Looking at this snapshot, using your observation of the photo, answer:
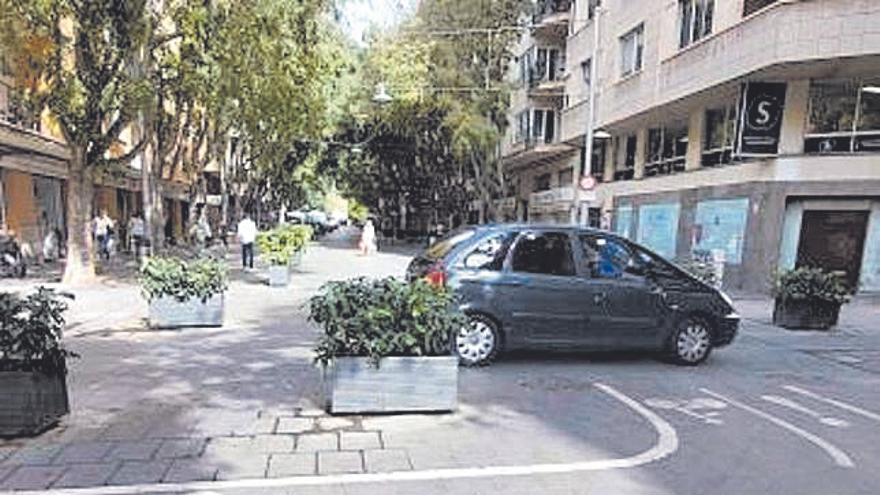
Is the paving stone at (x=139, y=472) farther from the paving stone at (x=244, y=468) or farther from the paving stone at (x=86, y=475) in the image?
the paving stone at (x=244, y=468)

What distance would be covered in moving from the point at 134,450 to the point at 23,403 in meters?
0.92

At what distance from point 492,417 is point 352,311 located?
1.48 m

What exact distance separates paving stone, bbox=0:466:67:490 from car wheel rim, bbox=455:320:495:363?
4.30 metres

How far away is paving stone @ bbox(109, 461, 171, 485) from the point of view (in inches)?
175

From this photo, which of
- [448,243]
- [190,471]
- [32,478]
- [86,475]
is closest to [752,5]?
[448,243]

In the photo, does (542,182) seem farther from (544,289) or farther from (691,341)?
(544,289)

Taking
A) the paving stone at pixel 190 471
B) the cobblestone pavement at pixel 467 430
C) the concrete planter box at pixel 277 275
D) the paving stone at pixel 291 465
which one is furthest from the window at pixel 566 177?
the paving stone at pixel 190 471

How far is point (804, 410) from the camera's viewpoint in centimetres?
675

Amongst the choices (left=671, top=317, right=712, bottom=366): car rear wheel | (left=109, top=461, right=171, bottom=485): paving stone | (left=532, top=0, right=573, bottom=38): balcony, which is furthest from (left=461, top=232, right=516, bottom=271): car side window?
(left=532, top=0, right=573, bottom=38): balcony

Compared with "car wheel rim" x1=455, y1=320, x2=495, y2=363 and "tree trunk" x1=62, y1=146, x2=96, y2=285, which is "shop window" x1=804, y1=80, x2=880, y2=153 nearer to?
"car wheel rim" x1=455, y1=320, x2=495, y2=363

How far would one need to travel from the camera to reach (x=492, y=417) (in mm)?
6000

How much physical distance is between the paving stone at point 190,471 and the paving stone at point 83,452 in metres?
0.59

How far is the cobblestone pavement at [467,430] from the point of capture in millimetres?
4625

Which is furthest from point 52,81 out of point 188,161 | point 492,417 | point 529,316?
point 188,161
